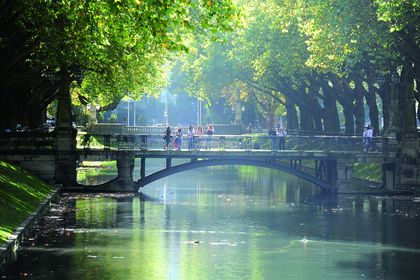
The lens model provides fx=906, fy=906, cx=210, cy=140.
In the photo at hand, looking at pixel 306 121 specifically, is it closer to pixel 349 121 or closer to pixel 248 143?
pixel 349 121

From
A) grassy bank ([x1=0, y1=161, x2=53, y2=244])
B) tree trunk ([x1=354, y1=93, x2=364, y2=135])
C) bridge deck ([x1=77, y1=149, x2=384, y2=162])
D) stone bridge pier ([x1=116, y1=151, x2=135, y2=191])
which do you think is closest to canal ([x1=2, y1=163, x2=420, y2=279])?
grassy bank ([x1=0, y1=161, x2=53, y2=244])

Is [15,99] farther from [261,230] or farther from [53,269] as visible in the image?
[53,269]

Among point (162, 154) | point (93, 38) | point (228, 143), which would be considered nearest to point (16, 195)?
point (93, 38)

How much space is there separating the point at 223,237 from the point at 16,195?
10.5 metres

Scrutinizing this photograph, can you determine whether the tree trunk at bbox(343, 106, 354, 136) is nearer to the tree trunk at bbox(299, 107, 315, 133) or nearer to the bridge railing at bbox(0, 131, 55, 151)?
the tree trunk at bbox(299, 107, 315, 133)

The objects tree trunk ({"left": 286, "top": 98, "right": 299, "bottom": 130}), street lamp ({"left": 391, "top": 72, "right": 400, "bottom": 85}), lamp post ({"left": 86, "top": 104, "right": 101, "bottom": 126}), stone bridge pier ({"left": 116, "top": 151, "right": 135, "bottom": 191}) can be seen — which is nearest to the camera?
street lamp ({"left": 391, "top": 72, "right": 400, "bottom": 85})

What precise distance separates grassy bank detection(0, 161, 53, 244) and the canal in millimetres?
1088

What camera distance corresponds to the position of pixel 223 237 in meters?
42.7

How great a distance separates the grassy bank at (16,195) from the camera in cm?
3675

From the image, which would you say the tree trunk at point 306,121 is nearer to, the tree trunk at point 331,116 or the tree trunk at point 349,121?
the tree trunk at point 331,116

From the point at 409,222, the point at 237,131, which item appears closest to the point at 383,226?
the point at 409,222

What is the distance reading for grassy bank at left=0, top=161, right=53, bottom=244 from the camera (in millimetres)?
36750

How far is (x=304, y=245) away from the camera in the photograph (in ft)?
132

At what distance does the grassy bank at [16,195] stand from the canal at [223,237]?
109cm
